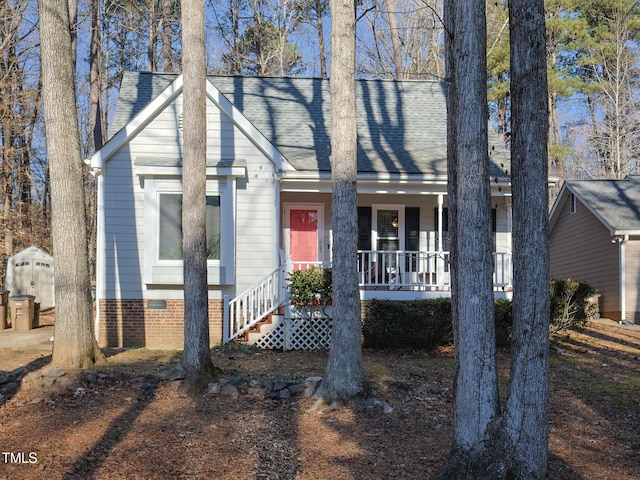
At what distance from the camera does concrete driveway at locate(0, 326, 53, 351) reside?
12.4m

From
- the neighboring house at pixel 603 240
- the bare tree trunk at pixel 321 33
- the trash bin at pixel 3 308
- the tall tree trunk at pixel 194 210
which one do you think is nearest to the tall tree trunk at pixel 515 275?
the tall tree trunk at pixel 194 210

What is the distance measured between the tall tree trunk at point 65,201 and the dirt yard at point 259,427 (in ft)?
1.79

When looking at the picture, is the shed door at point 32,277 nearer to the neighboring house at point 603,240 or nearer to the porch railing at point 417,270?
the porch railing at point 417,270

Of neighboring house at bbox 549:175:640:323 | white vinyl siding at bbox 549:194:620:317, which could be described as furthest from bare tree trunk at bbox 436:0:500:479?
white vinyl siding at bbox 549:194:620:317

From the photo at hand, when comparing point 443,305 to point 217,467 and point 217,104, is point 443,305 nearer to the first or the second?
point 217,104

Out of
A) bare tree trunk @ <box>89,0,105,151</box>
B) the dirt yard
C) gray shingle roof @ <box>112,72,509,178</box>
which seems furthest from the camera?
bare tree trunk @ <box>89,0,105,151</box>

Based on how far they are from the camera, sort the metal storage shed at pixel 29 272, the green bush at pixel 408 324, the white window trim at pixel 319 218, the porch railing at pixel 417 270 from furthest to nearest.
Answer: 1. the metal storage shed at pixel 29 272
2. the white window trim at pixel 319 218
3. the porch railing at pixel 417 270
4. the green bush at pixel 408 324

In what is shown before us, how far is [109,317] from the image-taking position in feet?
42.5

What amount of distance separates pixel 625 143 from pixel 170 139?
23014mm

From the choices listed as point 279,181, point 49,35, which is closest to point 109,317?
point 279,181

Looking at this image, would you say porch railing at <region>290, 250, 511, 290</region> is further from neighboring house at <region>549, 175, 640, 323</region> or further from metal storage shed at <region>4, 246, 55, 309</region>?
metal storage shed at <region>4, 246, 55, 309</region>

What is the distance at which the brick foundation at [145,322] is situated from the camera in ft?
42.5

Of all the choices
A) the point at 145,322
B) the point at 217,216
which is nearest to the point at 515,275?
the point at 217,216

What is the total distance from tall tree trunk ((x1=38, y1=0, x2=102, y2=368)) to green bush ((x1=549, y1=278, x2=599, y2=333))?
8.46m
